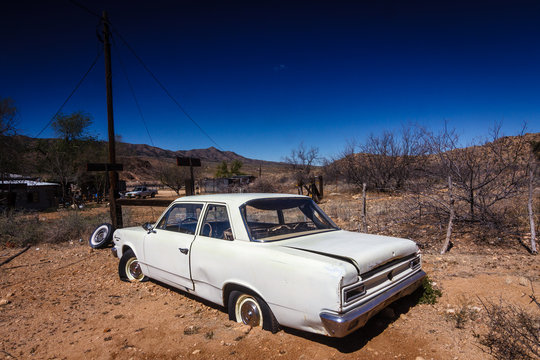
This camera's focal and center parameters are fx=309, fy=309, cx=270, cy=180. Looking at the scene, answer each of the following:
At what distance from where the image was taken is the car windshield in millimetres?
3547

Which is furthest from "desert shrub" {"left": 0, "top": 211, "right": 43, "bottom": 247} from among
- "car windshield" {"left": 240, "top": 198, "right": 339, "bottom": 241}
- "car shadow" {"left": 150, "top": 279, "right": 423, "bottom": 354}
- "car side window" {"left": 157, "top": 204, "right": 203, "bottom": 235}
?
"car shadow" {"left": 150, "top": 279, "right": 423, "bottom": 354}

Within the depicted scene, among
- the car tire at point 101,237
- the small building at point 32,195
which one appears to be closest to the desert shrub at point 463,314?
the car tire at point 101,237

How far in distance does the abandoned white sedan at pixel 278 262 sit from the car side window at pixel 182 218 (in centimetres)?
1

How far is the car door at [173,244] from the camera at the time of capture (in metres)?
3.80

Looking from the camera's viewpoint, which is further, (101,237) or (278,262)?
(101,237)

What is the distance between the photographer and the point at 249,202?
3.54 m

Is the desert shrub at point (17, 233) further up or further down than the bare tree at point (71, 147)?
further down

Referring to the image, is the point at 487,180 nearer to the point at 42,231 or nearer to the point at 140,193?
the point at 42,231

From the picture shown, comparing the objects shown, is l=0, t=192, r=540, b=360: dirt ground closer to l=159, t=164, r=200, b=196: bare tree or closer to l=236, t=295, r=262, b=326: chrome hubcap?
l=236, t=295, r=262, b=326: chrome hubcap

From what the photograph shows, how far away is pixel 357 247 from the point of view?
9.83ft

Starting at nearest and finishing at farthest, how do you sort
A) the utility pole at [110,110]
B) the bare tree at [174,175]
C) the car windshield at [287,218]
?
1. the car windshield at [287,218]
2. the utility pole at [110,110]
3. the bare tree at [174,175]

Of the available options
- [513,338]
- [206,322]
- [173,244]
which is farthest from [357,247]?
[173,244]

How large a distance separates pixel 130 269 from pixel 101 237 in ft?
11.8

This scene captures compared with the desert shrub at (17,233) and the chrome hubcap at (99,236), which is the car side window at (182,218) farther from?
the desert shrub at (17,233)
